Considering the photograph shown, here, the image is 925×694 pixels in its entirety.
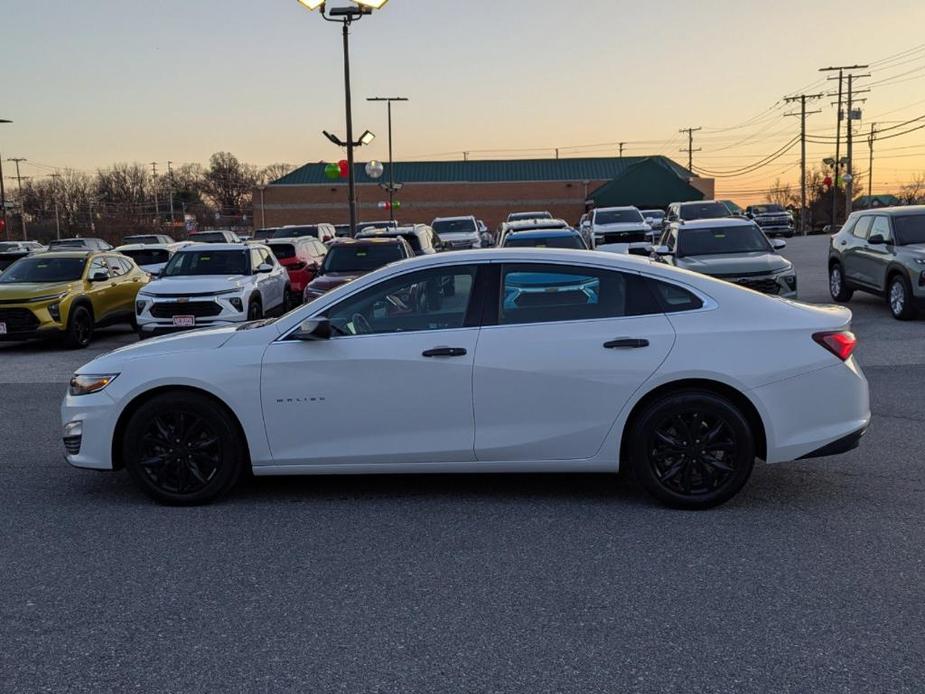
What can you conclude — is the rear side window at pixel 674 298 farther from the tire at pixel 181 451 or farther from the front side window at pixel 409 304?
the tire at pixel 181 451

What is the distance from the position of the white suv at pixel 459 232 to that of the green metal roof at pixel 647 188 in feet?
52.2

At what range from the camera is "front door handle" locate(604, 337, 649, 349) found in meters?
5.38

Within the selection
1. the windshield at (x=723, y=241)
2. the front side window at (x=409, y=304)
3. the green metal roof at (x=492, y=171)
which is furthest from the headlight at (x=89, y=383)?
the green metal roof at (x=492, y=171)

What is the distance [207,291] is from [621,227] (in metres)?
14.8

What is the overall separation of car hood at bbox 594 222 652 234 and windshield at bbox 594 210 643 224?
381mm

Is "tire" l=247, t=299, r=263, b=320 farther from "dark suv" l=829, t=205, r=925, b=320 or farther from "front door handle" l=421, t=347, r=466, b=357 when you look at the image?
"dark suv" l=829, t=205, r=925, b=320

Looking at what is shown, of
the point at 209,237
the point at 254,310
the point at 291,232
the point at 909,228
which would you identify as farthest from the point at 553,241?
the point at 209,237

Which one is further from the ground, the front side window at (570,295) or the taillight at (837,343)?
the front side window at (570,295)

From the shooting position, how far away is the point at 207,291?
14492mm

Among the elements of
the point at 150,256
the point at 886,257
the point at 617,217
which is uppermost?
the point at 617,217

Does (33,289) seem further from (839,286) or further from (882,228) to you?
(839,286)

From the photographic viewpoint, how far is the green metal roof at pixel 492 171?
80.3 meters

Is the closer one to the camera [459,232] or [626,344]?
[626,344]

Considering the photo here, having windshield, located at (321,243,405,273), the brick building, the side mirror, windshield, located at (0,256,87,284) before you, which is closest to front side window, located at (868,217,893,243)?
windshield, located at (321,243,405,273)
